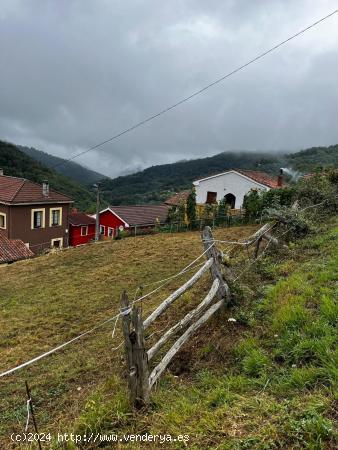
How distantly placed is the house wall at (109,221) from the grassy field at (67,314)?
16.7 metres

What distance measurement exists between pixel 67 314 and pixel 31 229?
64.0ft

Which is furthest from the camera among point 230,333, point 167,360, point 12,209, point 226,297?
point 12,209

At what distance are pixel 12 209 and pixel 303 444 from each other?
24.5 meters

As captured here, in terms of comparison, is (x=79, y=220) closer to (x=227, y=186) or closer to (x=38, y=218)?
(x=38, y=218)

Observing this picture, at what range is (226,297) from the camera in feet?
16.0

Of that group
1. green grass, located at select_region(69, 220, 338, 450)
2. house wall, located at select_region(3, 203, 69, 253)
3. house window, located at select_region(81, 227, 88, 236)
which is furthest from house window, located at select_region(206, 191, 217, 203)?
green grass, located at select_region(69, 220, 338, 450)

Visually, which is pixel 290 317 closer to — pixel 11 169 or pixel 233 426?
pixel 233 426

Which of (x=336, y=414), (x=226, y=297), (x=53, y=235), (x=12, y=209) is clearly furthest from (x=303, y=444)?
(x=53, y=235)

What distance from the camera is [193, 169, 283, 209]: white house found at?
80.8 feet

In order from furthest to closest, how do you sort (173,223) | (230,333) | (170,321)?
(173,223) → (170,321) → (230,333)

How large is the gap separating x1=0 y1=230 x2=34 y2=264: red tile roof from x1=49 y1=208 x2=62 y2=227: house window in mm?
7366

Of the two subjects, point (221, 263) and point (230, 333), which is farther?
point (221, 263)

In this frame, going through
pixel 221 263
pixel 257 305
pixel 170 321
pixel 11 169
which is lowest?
pixel 170 321

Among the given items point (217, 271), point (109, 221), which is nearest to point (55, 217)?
point (109, 221)
